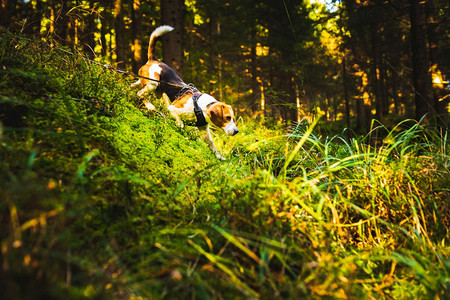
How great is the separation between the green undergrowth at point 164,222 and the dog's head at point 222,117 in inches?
70.0

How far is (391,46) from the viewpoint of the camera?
60.3 feet

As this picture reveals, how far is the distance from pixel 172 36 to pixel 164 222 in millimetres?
6609

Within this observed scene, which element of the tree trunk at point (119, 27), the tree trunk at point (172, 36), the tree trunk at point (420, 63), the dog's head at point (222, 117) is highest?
the tree trunk at point (119, 27)

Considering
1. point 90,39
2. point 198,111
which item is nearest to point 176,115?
point 198,111

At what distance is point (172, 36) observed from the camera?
22.2ft

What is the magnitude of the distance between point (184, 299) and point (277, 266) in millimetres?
473

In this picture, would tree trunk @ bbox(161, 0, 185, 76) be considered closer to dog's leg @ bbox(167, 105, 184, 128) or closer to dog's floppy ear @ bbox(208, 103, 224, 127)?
dog's leg @ bbox(167, 105, 184, 128)

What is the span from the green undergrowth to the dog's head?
1.78 m

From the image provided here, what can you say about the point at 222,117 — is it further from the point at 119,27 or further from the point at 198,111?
the point at 119,27

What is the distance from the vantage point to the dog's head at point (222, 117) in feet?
12.9

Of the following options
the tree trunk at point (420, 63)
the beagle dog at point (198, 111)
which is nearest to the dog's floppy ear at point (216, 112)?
the beagle dog at point (198, 111)

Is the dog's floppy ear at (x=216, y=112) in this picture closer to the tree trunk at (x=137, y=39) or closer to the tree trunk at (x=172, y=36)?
the tree trunk at (x=172, y=36)

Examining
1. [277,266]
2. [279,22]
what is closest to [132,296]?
[277,266]

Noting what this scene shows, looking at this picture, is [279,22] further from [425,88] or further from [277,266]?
[277,266]
